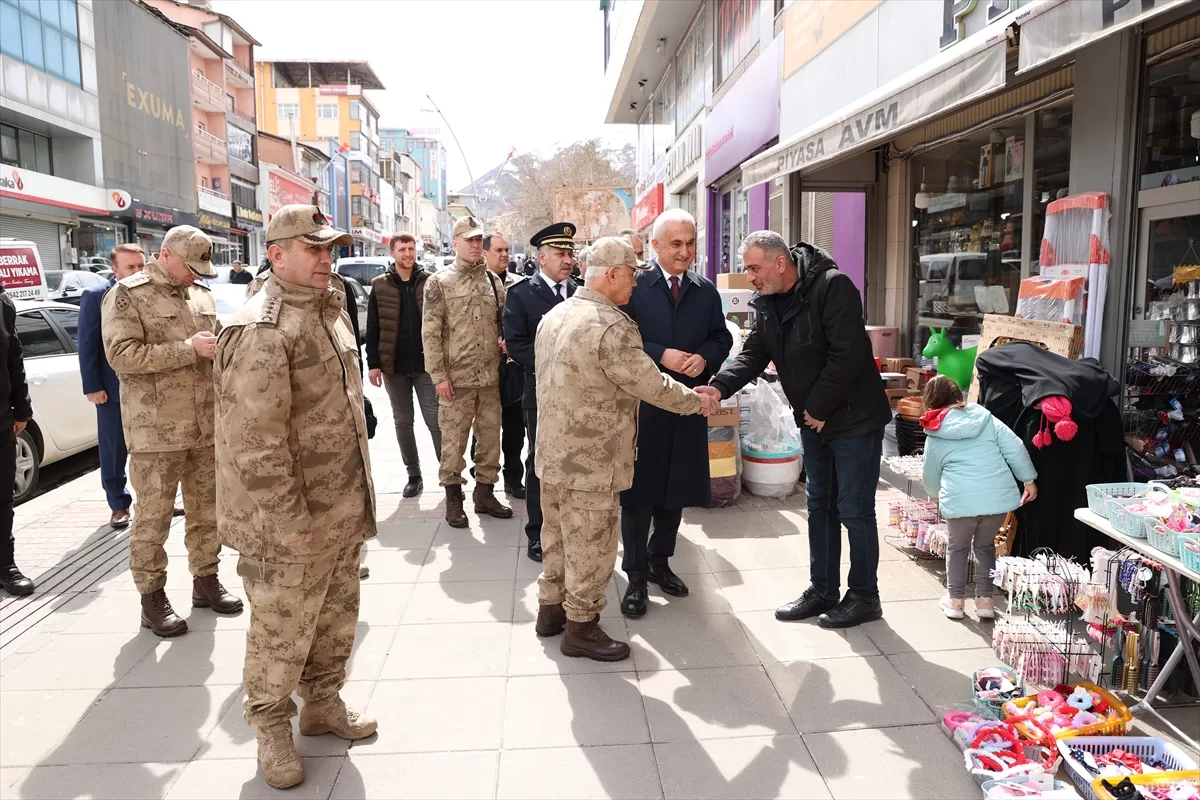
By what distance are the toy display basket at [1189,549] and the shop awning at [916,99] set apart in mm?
2486

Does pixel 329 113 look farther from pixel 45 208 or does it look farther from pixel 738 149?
pixel 738 149

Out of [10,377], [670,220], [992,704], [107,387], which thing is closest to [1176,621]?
[992,704]

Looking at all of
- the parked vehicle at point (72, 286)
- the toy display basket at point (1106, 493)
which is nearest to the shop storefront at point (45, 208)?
the parked vehicle at point (72, 286)

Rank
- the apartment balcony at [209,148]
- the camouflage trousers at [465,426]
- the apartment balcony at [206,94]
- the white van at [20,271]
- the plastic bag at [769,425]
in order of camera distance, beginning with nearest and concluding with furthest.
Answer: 1. the camouflage trousers at [465,426]
2. the plastic bag at [769,425]
3. the white van at [20,271]
4. the apartment balcony at [206,94]
5. the apartment balcony at [209,148]

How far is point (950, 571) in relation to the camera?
4.21m

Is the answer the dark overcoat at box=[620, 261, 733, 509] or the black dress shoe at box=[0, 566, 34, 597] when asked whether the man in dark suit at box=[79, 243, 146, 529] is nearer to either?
the black dress shoe at box=[0, 566, 34, 597]

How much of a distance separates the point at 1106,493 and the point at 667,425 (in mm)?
1967

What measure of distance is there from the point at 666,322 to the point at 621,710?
6.26ft

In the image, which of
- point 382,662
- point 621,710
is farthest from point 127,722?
point 621,710

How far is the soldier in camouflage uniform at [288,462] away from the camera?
2.65 meters

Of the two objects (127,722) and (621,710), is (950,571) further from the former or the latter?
(127,722)

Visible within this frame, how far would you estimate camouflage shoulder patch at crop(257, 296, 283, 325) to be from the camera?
2662 mm

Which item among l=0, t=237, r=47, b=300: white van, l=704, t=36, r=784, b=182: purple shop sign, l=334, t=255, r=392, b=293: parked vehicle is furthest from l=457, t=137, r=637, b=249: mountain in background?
l=0, t=237, r=47, b=300: white van

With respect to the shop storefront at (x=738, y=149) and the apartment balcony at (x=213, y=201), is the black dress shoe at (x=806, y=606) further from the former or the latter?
the apartment balcony at (x=213, y=201)
